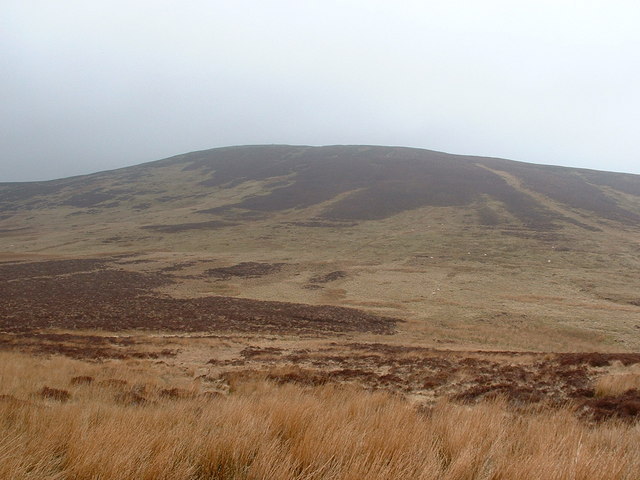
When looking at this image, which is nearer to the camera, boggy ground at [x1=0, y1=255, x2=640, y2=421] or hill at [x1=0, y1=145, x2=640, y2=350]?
boggy ground at [x1=0, y1=255, x2=640, y2=421]

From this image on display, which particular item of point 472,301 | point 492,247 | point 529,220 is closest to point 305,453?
point 472,301

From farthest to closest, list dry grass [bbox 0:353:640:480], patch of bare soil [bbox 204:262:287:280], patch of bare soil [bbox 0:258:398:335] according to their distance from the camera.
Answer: patch of bare soil [bbox 204:262:287:280]
patch of bare soil [bbox 0:258:398:335]
dry grass [bbox 0:353:640:480]

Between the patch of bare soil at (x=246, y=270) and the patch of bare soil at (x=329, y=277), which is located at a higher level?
the patch of bare soil at (x=246, y=270)

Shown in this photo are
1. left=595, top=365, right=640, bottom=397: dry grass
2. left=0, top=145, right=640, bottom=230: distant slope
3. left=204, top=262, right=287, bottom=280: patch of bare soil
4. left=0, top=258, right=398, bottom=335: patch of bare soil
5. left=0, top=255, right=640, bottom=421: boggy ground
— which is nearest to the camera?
left=595, top=365, right=640, bottom=397: dry grass

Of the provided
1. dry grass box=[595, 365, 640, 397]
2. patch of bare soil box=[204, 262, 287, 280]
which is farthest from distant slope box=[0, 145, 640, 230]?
dry grass box=[595, 365, 640, 397]

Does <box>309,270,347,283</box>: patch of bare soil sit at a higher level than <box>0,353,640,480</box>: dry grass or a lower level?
lower

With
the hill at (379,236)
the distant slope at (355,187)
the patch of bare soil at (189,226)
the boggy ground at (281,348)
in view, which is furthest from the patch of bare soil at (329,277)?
the patch of bare soil at (189,226)

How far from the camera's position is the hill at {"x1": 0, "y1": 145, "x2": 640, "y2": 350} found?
34594mm

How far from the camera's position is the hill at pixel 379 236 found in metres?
34.6

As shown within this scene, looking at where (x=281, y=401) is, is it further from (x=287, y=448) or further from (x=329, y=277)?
(x=329, y=277)

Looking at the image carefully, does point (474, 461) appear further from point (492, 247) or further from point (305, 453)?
point (492, 247)

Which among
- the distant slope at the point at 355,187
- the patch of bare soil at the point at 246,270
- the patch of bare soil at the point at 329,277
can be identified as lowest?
the patch of bare soil at the point at 329,277

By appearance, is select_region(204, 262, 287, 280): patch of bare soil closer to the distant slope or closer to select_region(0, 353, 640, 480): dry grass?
the distant slope

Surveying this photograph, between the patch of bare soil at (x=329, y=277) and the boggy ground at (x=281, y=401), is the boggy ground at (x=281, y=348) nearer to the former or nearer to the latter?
the boggy ground at (x=281, y=401)
